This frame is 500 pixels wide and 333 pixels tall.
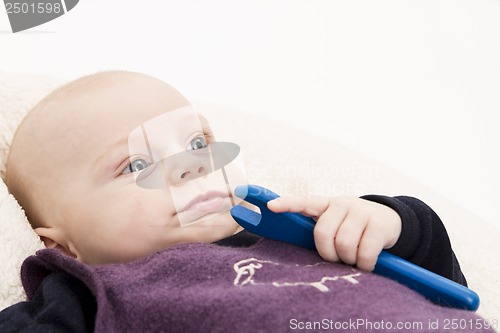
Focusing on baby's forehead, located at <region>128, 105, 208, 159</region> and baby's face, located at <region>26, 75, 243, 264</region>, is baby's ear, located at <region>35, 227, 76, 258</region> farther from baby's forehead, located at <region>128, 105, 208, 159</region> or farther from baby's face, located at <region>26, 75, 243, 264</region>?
baby's forehead, located at <region>128, 105, 208, 159</region>

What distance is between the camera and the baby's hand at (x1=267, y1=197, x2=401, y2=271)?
0.72m

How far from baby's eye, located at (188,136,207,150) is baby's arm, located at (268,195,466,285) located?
0.55 feet

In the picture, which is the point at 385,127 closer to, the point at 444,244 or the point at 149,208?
the point at 444,244

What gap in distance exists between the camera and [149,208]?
30.2 inches

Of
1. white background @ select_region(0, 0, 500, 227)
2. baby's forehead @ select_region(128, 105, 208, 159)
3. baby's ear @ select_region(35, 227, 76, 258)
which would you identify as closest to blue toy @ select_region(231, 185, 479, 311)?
baby's forehead @ select_region(128, 105, 208, 159)

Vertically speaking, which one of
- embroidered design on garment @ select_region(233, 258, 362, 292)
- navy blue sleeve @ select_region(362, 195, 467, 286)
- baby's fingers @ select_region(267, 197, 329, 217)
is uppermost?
baby's fingers @ select_region(267, 197, 329, 217)

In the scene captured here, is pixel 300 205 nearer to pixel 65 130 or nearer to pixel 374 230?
pixel 374 230

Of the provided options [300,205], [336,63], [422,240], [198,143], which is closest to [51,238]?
[198,143]

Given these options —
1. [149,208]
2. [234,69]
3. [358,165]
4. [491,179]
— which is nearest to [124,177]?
[149,208]

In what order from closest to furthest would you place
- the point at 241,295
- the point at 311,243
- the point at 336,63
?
the point at 241,295 < the point at 311,243 < the point at 336,63

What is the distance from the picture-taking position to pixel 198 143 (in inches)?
34.0

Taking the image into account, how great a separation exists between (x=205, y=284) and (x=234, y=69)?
937 millimetres

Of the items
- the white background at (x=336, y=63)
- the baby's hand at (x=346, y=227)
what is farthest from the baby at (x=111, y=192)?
the white background at (x=336, y=63)

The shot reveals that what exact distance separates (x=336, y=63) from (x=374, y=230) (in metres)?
0.91
